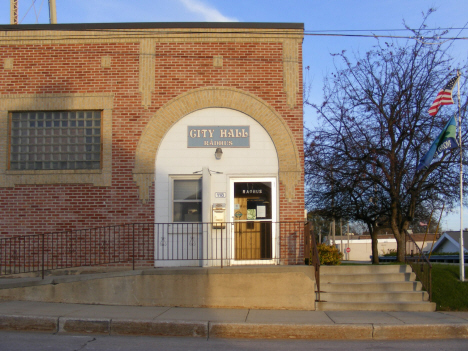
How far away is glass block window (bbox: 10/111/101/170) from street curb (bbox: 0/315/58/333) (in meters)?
4.18

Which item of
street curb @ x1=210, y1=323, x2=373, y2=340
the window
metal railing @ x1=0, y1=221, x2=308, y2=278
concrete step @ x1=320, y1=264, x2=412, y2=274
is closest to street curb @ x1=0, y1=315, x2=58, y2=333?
street curb @ x1=210, y1=323, x2=373, y2=340

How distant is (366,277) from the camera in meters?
10.5

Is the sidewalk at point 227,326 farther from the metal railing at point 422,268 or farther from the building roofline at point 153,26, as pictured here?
the building roofline at point 153,26

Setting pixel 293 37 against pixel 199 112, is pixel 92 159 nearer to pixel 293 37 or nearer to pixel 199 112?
pixel 199 112

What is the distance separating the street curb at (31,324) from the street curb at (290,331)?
2624 mm

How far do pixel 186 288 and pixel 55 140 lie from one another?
4.78m

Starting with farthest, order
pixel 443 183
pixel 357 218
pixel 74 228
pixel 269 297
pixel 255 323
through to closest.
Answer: pixel 357 218
pixel 443 183
pixel 74 228
pixel 269 297
pixel 255 323

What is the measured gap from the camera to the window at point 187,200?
11.2 m

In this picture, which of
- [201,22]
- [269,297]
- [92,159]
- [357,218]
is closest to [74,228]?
[92,159]

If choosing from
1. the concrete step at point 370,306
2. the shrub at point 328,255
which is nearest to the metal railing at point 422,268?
the concrete step at point 370,306

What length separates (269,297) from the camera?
9.73m

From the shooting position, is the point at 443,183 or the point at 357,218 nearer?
the point at 443,183

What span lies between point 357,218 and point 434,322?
7.47 metres

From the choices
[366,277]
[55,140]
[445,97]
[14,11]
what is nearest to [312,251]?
[366,277]
